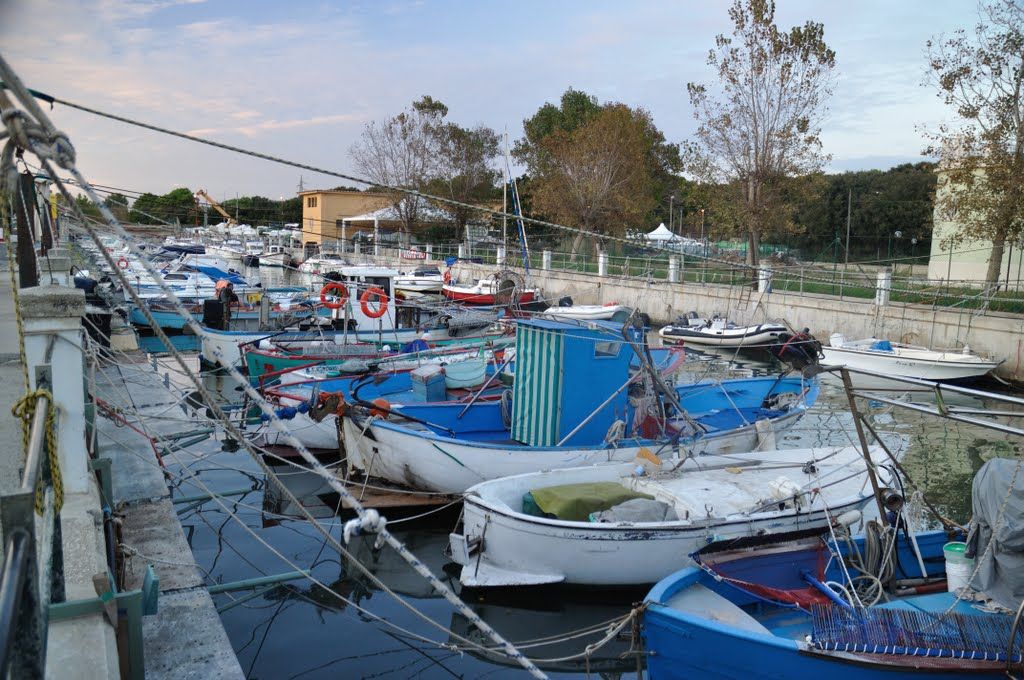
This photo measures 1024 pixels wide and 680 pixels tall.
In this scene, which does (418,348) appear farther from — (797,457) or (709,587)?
(709,587)

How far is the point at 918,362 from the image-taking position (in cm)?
1894

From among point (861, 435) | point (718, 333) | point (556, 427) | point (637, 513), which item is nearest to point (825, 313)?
point (718, 333)

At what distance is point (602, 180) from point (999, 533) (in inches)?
1434

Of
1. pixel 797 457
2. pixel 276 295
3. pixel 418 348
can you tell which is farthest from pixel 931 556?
pixel 276 295

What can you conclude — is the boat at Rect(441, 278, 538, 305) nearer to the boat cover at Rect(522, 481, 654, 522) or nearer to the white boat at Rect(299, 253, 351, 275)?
the white boat at Rect(299, 253, 351, 275)

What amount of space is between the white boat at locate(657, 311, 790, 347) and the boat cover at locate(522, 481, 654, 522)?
14.5 m

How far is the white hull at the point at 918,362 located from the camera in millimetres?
18547

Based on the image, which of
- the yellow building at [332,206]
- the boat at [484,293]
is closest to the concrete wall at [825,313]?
the boat at [484,293]

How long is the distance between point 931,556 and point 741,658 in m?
3.04

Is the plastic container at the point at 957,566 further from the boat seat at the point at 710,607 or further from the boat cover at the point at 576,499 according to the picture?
the boat cover at the point at 576,499

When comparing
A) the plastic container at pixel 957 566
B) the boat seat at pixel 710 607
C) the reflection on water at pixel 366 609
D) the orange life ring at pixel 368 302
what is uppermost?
the orange life ring at pixel 368 302

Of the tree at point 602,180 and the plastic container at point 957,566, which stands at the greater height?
the tree at point 602,180

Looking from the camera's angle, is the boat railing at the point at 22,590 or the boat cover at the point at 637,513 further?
the boat cover at the point at 637,513

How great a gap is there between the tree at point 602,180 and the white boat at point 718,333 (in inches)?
569
